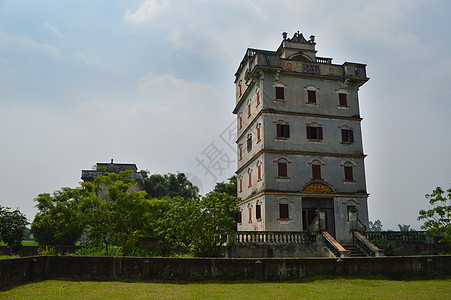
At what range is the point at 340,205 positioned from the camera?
85.0 ft

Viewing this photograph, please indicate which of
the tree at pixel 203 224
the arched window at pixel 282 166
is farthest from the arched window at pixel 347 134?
the tree at pixel 203 224

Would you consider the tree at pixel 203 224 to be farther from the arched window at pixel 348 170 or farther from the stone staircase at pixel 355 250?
the arched window at pixel 348 170

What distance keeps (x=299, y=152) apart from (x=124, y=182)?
1259 cm

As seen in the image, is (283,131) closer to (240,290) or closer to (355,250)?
(355,250)

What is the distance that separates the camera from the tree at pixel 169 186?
2461 inches

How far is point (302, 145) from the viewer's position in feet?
87.7

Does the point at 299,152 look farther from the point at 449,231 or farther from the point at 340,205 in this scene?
the point at 449,231

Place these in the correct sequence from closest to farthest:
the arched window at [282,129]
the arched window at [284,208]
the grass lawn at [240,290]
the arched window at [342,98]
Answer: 1. the grass lawn at [240,290]
2. the arched window at [284,208]
3. the arched window at [282,129]
4. the arched window at [342,98]

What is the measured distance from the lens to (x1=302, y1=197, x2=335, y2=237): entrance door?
25.6 m

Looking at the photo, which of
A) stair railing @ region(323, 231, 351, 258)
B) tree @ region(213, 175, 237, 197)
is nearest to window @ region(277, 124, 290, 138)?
stair railing @ region(323, 231, 351, 258)

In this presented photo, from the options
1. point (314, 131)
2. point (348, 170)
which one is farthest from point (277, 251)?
point (314, 131)

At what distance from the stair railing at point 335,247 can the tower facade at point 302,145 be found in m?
3.35

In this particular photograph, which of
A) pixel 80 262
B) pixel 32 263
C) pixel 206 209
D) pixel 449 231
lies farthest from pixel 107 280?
pixel 449 231

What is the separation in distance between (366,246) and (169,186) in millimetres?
48083
